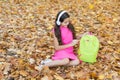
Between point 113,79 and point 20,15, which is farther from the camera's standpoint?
point 20,15

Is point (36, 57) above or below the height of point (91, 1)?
below

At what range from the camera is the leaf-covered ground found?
4426 millimetres

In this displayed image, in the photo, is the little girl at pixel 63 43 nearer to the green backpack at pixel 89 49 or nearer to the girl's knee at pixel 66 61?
the girl's knee at pixel 66 61

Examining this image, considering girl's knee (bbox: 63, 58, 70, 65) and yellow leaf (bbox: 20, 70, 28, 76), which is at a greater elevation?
girl's knee (bbox: 63, 58, 70, 65)

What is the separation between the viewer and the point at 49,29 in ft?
21.2

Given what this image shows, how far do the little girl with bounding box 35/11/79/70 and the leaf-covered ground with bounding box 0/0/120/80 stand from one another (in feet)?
0.40

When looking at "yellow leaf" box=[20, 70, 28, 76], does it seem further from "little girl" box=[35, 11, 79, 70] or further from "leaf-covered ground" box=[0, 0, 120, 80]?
"little girl" box=[35, 11, 79, 70]

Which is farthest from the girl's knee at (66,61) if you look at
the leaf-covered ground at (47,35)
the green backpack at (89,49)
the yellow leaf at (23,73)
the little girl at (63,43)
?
the yellow leaf at (23,73)

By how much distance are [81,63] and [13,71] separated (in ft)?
3.93

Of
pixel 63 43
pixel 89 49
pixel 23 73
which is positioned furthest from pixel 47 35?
pixel 23 73

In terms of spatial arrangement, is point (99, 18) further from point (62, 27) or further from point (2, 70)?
point (2, 70)

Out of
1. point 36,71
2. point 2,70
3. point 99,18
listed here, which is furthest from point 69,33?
point 99,18

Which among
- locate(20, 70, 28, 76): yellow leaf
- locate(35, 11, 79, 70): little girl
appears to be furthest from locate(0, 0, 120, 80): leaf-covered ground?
locate(35, 11, 79, 70): little girl

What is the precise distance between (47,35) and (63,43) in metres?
1.30
